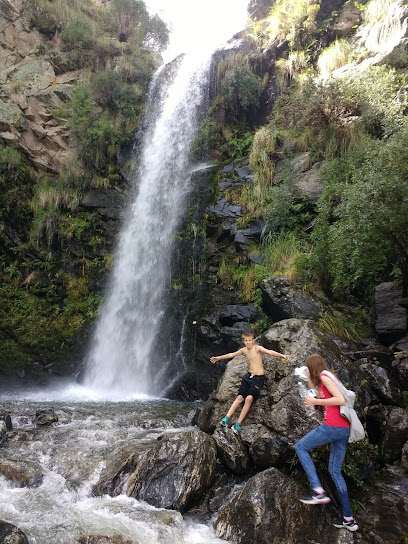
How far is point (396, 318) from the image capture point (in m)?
6.21

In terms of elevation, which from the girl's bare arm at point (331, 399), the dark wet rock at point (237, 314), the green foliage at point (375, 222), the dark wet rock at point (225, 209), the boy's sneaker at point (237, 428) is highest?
the dark wet rock at point (225, 209)

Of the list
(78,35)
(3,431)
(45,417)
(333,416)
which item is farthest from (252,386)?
(78,35)

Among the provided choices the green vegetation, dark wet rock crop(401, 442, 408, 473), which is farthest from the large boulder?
the green vegetation

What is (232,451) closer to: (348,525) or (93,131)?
(348,525)

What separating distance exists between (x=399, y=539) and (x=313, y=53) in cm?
1452

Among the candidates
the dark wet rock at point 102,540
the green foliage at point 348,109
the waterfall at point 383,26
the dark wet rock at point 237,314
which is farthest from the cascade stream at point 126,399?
the waterfall at point 383,26

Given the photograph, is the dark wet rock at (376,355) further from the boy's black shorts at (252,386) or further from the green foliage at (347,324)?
the boy's black shorts at (252,386)

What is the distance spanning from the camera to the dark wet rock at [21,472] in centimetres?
445

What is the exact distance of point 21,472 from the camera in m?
4.52

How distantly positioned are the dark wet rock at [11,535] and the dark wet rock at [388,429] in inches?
157

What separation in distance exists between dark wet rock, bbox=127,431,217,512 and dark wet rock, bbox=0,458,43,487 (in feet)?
3.87

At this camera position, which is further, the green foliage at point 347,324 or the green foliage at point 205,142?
the green foliage at point 205,142

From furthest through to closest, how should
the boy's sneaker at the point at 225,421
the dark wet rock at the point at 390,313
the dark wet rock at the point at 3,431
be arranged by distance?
the dark wet rock at the point at 390,313
the dark wet rock at the point at 3,431
the boy's sneaker at the point at 225,421

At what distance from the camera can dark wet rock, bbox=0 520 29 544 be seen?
314cm
